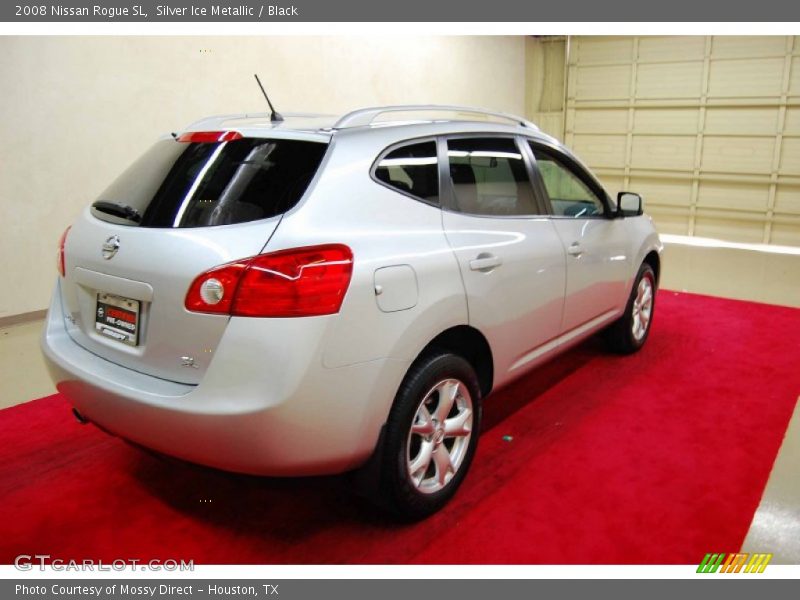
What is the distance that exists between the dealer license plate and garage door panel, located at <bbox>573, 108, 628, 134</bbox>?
927 cm

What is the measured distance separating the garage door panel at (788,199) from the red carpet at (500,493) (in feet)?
20.1

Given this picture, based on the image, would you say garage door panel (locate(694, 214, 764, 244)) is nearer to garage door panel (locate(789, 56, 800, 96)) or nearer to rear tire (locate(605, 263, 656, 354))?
garage door panel (locate(789, 56, 800, 96))

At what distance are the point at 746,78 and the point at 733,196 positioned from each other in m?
1.60

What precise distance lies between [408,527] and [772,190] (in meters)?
8.49

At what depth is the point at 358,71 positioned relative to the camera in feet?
23.1

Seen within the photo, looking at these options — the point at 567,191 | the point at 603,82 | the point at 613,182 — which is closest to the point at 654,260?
the point at 567,191

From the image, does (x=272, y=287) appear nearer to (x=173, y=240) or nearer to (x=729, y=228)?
(x=173, y=240)

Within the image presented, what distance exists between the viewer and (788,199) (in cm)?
865

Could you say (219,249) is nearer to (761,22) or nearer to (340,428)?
(340,428)

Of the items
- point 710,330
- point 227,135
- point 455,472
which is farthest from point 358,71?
point 455,472

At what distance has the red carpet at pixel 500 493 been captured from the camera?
2.20 meters

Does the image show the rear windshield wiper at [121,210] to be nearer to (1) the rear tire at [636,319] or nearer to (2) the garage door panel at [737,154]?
(1) the rear tire at [636,319]

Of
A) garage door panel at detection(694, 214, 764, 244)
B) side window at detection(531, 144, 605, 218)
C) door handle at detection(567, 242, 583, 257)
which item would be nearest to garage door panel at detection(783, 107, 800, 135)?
garage door panel at detection(694, 214, 764, 244)

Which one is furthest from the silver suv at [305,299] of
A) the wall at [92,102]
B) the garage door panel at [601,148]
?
the garage door panel at [601,148]
